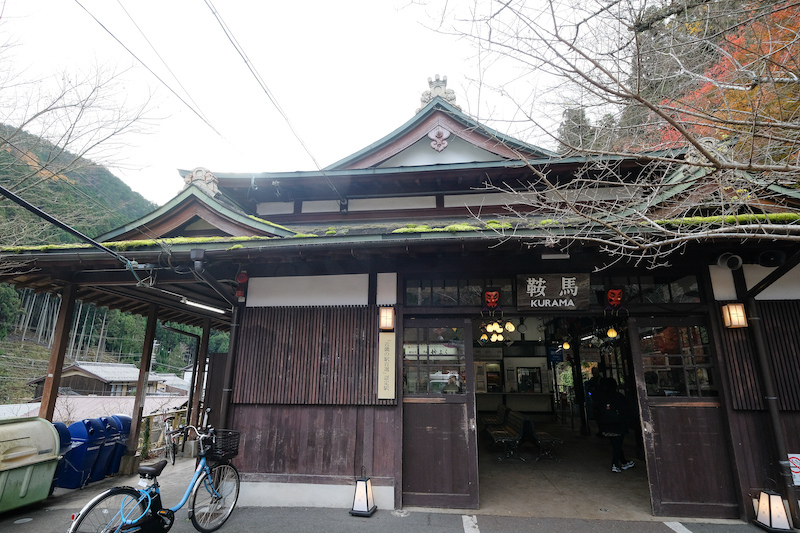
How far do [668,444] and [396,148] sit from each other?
768 centimetres

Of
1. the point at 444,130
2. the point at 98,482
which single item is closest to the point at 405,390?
the point at 444,130

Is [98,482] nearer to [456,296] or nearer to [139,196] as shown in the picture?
[456,296]

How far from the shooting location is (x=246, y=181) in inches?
324

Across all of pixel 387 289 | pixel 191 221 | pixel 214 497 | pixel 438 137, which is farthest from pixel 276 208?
pixel 214 497

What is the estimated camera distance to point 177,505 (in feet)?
16.6

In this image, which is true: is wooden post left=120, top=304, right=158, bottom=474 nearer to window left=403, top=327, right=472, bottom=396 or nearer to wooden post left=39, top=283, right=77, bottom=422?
wooden post left=39, top=283, right=77, bottom=422

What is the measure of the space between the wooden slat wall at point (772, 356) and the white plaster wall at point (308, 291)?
604cm

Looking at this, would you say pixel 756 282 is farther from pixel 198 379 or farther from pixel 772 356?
pixel 198 379

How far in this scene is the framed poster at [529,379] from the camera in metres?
17.1

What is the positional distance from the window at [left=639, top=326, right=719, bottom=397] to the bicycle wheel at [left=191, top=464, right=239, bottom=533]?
269 inches

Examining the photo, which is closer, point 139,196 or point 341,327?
point 341,327

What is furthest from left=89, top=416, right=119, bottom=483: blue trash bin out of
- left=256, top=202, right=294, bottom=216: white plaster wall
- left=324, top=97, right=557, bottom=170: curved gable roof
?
left=324, top=97, right=557, bottom=170: curved gable roof

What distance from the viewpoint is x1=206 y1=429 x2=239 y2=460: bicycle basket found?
17.8 ft

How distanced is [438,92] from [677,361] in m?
7.75
